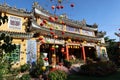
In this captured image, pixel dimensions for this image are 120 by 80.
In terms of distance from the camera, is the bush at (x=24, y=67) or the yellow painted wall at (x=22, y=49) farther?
the yellow painted wall at (x=22, y=49)

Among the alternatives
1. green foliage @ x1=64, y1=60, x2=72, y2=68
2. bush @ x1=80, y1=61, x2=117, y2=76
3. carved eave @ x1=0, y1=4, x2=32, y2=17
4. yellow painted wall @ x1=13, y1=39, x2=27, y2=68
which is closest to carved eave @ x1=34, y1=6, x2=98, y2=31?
carved eave @ x1=0, y1=4, x2=32, y2=17

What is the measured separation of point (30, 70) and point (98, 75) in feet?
20.3

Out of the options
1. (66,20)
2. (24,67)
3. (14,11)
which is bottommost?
(24,67)

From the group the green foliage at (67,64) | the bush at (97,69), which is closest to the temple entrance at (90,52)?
the green foliage at (67,64)

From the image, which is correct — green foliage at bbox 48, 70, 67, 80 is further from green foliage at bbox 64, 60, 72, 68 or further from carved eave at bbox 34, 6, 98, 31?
carved eave at bbox 34, 6, 98, 31

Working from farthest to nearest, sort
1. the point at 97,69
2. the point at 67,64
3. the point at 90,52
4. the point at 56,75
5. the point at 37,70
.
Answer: the point at 90,52 → the point at 67,64 → the point at 97,69 → the point at 37,70 → the point at 56,75

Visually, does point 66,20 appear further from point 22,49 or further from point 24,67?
point 24,67

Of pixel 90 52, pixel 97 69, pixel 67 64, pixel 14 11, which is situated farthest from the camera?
pixel 90 52

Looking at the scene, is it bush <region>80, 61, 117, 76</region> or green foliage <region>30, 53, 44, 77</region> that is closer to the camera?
green foliage <region>30, 53, 44, 77</region>

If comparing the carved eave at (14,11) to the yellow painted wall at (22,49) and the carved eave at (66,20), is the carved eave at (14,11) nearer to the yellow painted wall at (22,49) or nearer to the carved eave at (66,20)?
the carved eave at (66,20)

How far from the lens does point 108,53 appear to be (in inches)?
1120

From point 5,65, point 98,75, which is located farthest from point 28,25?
point 5,65

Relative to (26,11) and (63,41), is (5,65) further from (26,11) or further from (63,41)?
(63,41)

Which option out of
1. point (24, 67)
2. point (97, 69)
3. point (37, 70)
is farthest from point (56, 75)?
point (97, 69)
